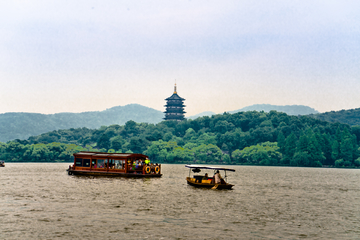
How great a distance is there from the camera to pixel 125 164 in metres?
55.5

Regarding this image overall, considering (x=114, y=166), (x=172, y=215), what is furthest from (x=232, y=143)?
(x=172, y=215)

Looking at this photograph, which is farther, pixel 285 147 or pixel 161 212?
pixel 285 147

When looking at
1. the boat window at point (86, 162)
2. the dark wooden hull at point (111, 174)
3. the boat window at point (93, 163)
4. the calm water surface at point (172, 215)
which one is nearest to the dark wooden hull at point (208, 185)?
the calm water surface at point (172, 215)

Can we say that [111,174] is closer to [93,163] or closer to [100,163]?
[100,163]

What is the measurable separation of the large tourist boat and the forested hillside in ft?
229

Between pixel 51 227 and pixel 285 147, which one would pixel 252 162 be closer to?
pixel 285 147

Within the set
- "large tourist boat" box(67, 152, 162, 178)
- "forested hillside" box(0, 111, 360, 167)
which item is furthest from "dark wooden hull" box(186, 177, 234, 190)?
"forested hillside" box(0, 111, 360, 167)

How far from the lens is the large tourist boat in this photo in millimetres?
55656

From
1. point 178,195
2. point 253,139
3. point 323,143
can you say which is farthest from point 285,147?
point 178,195

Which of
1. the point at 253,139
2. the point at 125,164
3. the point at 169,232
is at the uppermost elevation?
the point at 253,139

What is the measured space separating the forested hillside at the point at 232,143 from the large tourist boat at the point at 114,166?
6994cm

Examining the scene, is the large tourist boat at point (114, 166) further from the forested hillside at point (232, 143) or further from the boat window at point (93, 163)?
the forested hillside at point (232, 143)

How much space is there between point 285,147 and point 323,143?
11411 mm

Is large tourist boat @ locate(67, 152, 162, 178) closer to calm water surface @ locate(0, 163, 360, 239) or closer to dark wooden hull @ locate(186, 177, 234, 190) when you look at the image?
dark wooden hull @ locate(186, 177, 234, 190)
